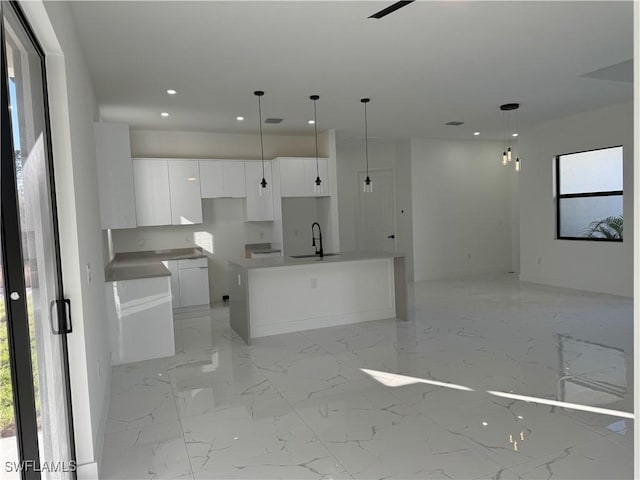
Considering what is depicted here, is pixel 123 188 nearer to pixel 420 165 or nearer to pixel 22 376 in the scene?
pixel 22 376

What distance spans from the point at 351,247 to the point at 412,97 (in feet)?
14.6

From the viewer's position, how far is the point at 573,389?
3.38 metres

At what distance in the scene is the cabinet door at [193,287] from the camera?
6445 millimetres

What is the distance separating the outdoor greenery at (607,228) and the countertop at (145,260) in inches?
237

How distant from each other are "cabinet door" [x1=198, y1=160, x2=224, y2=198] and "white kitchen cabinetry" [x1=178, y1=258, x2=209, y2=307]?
1.05 m

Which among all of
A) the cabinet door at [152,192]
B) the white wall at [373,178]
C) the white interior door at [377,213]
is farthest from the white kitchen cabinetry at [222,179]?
A: the white interior door at [377,213]

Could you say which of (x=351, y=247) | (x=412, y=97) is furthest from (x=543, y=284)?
(x=412, y=97)

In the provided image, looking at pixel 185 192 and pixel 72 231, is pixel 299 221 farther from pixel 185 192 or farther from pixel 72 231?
pixel 72 231

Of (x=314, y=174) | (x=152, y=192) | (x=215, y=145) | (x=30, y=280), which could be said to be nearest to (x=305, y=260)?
(x=314, y=174)

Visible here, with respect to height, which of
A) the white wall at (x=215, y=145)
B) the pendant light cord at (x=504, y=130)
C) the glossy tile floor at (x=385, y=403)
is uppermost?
the pendant light cord at (x=504, y=130)

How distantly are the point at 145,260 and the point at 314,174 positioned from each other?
288 cm

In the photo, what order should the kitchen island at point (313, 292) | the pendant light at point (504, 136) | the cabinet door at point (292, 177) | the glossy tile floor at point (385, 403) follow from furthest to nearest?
the cabinet door at point (292, 177)
the pendant light at point (504, 136)
the kitchen island at point (313, 292)
the glossy tile floor at point (385, 403)

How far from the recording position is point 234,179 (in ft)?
22.9

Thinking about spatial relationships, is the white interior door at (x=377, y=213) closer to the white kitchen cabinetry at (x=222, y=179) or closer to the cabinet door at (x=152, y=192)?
the white kitchen cabinetry at (x=222, y=179)
